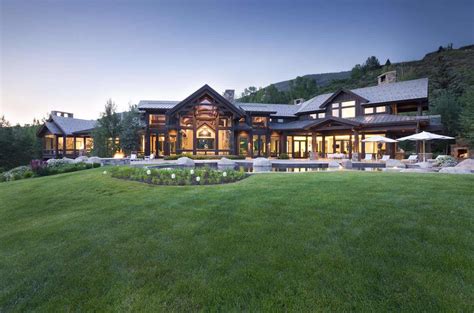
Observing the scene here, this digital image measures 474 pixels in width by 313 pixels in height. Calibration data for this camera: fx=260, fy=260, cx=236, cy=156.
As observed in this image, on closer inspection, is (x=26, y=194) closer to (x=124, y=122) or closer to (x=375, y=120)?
(x=124, y=122)

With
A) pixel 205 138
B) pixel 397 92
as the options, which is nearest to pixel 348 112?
pixel 397 92

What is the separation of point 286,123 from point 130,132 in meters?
18.4

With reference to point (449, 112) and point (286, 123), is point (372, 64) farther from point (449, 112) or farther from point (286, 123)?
point (286, 123)

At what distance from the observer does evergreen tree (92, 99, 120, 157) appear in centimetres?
2705

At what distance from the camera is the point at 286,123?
108 feet

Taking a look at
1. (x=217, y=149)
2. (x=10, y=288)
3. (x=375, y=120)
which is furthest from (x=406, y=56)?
(x=10, y=288)

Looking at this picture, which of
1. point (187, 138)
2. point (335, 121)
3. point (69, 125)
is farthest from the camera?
point (69, 125)

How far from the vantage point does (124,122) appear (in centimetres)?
2788

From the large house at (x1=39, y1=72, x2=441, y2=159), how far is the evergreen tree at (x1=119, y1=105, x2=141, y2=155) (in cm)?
93

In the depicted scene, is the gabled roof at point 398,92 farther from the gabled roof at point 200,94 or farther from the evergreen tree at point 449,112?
the gabled roof at point 200,94

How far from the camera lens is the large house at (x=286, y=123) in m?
24.5

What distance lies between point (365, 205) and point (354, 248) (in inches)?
80.0

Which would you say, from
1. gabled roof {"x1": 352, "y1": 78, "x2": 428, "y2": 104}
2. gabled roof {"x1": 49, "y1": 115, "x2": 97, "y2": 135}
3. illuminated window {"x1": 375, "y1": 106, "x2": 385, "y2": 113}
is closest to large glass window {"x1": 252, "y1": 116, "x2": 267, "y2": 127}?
gabled roof {"x1": 352, "y1": 78, "x2": 428, "y2": 104}

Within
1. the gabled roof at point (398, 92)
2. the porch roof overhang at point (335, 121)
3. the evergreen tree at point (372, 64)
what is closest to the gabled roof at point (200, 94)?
the porch roof overhang at point (335, 121)
